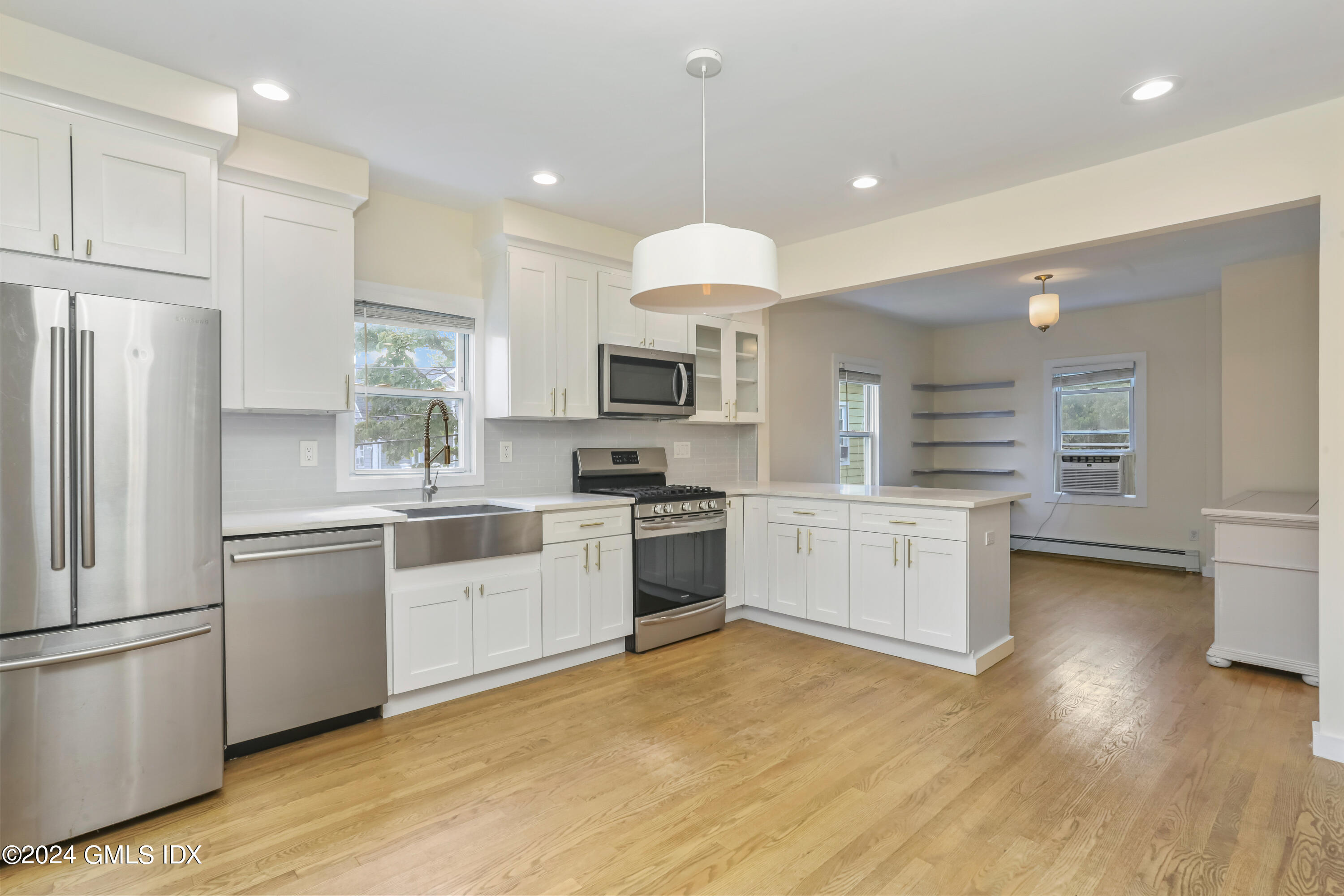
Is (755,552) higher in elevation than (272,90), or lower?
lower

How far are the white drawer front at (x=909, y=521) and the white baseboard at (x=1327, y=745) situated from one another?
4.74 feet

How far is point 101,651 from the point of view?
2021mm

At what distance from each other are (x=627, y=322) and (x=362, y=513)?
6.60 ft

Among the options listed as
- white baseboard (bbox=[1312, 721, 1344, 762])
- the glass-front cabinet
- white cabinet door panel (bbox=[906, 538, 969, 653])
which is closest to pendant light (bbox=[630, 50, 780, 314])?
white cabinet door panel (bbox=[906, 538, 969, 653])

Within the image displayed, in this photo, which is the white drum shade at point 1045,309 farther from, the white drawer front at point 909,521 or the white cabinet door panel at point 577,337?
the white cabinet door panel at point 577,337

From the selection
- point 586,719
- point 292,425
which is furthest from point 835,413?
point 292,425

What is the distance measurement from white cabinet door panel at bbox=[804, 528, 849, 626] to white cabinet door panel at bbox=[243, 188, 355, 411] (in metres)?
2.70

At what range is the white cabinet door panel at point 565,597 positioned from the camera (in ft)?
11.3

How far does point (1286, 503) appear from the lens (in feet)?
12.8

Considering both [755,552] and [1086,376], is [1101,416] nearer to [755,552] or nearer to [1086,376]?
[1086,376]

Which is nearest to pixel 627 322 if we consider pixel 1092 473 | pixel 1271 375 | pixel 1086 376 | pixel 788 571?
pixel 788 571

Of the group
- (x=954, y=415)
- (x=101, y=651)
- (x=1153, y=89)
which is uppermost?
(x=1153, y=89)

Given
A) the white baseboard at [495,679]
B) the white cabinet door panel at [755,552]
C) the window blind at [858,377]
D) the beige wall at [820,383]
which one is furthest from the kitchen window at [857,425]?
the white baseboard at [495,679]

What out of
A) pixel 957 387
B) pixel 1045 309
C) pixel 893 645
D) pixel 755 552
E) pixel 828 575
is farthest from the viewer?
pixel 957 387
